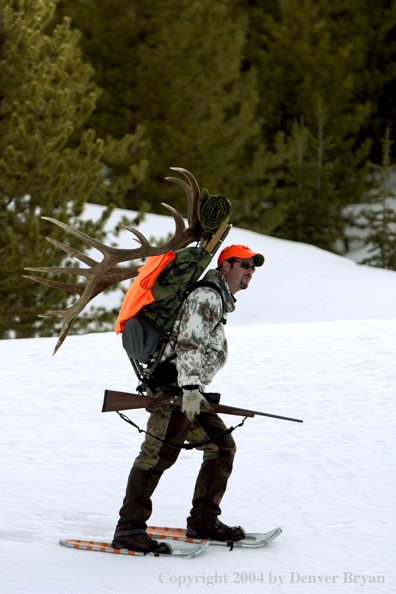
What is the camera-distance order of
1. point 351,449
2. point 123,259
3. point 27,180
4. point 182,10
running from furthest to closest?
point 182,10
point 27,180
point 351,449
point 123,259

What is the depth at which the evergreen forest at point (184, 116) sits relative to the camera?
11.6 m

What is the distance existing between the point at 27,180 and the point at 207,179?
10.6 metres

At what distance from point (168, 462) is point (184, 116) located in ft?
61.4

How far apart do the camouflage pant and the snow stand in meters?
0.22

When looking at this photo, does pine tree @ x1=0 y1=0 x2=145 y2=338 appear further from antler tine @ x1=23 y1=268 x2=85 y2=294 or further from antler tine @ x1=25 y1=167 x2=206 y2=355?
antler tine @ x1=25 y1=167 x2=206 y2=355

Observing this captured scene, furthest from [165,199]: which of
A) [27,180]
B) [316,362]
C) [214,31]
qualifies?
[316,362]

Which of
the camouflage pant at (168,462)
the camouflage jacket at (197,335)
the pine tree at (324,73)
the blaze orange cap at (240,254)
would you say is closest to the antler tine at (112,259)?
the blaze orange cap at (240,254)

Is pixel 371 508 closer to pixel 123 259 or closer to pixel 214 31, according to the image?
pixel 123 259

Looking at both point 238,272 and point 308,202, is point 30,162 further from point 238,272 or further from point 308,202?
point 308,202

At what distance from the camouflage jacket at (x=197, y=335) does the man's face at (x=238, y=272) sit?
0.59 ft

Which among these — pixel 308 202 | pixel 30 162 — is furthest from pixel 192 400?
pixel 308 202

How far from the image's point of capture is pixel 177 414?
372cm

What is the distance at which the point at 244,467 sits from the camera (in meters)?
5.48

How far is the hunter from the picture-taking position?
357 centimetres
